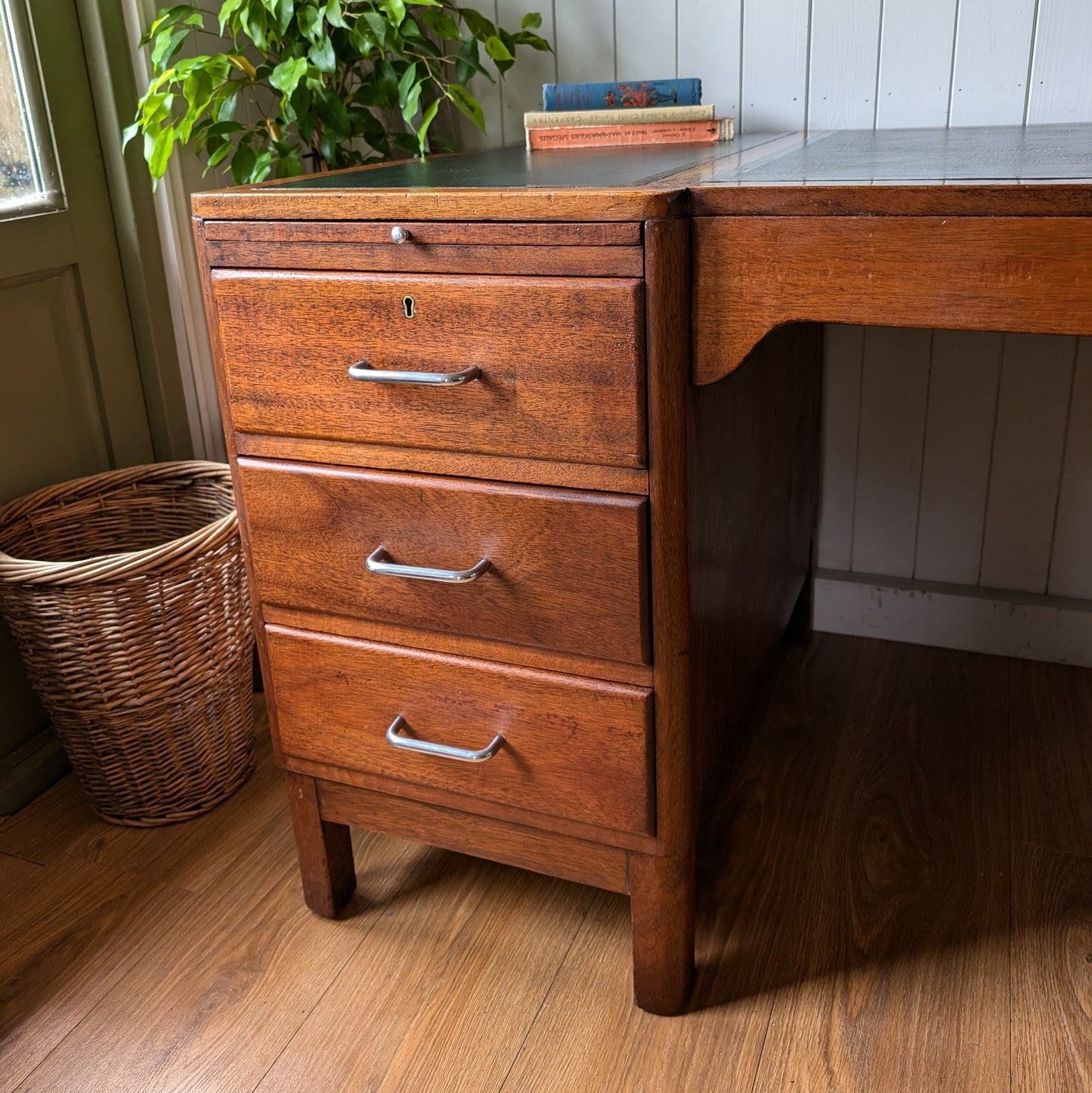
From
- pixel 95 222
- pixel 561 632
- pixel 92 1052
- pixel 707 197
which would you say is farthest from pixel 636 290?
pixel 95 222

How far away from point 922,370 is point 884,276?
78 centimetres

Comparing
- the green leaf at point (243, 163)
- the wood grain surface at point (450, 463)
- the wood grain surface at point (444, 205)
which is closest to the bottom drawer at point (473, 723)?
the wood grain surface at point (450, 463)

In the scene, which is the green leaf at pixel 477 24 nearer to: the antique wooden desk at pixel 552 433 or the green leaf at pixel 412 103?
the green leaf at pixel 412 103

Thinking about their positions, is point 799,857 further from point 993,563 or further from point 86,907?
point 86,907

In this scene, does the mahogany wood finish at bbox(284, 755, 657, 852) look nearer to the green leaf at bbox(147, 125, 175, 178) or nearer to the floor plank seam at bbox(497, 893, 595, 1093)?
the floor plank seam at bbox(497, 893, 595, 1093)

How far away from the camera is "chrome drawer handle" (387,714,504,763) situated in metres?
0.95

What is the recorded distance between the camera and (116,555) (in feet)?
4.18

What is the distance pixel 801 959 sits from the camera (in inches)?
41.5

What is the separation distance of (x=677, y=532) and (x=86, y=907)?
82cm

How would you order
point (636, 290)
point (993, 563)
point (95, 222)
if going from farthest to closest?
point (993, 563) < point (95, 222) < point (636, 290)

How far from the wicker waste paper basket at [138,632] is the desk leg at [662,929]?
0.60m

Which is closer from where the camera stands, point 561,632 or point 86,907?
point 561,632

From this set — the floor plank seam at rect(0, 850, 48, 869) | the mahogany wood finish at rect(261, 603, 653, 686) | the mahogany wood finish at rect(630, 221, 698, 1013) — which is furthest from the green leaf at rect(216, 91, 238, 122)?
the floor plank seam at rect(0, 850, 48, 869)

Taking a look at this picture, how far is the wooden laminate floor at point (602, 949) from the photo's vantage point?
96cm
